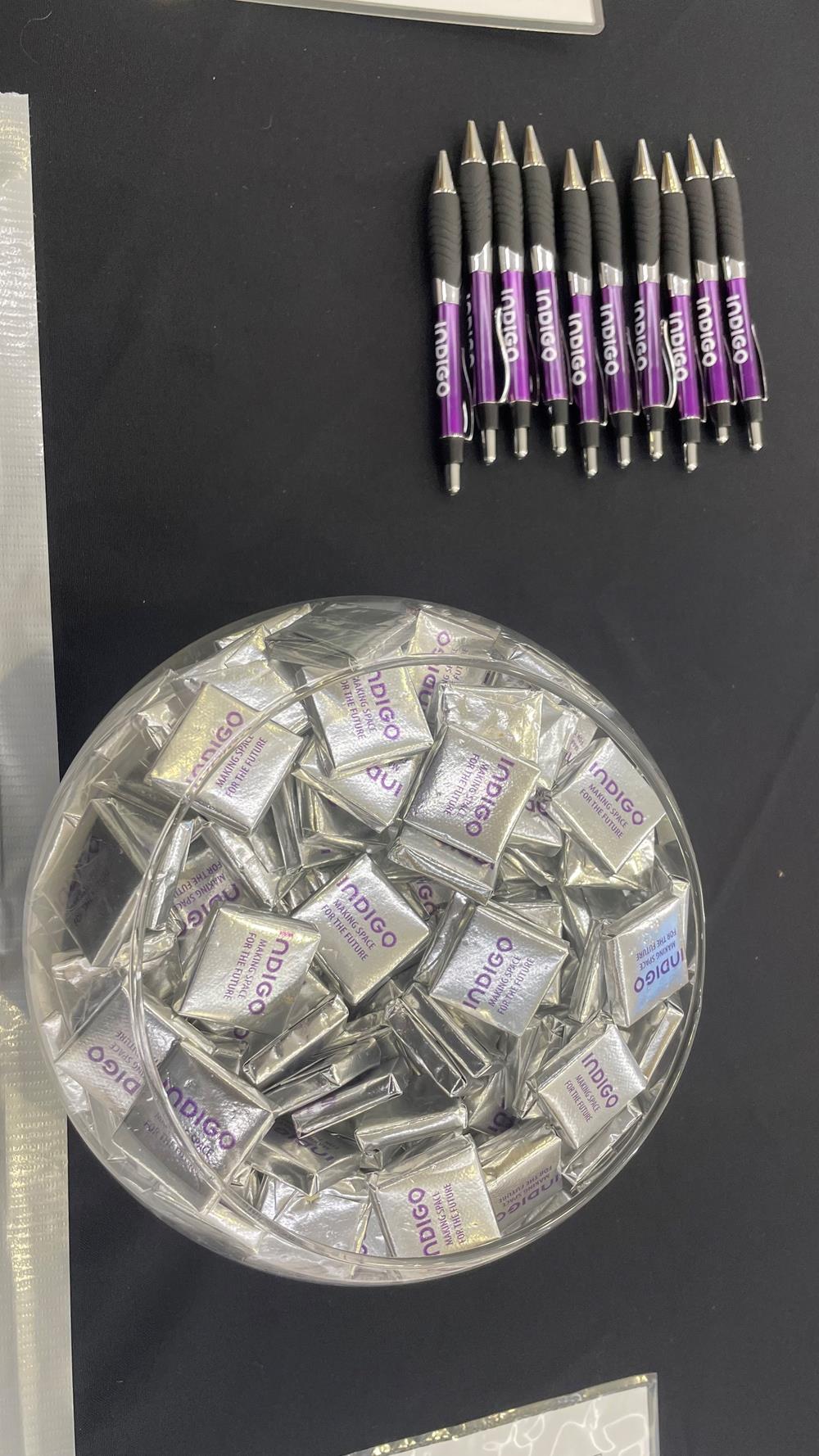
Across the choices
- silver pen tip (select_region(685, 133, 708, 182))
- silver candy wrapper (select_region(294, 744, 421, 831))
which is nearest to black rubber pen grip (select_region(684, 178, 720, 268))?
silver pen tip (select_region(685, 133, 708, 182))

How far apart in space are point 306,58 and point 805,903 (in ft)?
2.32

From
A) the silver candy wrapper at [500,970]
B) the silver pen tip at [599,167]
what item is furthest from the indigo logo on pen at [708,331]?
the silver candy wrapper at [500,970]

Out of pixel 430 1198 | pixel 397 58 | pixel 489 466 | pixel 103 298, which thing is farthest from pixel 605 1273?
pixel 397 58

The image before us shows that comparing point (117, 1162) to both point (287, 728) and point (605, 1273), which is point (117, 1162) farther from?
point (605, 1273)

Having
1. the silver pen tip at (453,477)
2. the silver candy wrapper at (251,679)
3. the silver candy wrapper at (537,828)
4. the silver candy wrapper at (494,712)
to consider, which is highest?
the silver pen tip at (453,477)

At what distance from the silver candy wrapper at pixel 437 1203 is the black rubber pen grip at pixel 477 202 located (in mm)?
582

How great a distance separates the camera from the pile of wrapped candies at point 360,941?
52 cm

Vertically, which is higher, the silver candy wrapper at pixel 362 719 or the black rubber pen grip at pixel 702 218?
the black rubber pen grip at pixel 702 218

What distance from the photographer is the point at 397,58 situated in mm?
713

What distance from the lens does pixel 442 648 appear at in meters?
0.60

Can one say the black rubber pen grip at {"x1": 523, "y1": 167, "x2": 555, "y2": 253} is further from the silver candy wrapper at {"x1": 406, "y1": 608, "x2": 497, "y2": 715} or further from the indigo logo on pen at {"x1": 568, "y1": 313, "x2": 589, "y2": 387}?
the silver candy wrapper at {"x1": 406, "y1": 608, "x2": 497, "y2": 715}

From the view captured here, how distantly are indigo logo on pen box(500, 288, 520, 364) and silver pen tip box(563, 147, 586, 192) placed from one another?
89 mm

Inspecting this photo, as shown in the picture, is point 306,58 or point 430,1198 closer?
point 430,1198

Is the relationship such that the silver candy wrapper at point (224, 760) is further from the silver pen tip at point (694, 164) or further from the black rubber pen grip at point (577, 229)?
the silver pen tip at point (694, 164)
